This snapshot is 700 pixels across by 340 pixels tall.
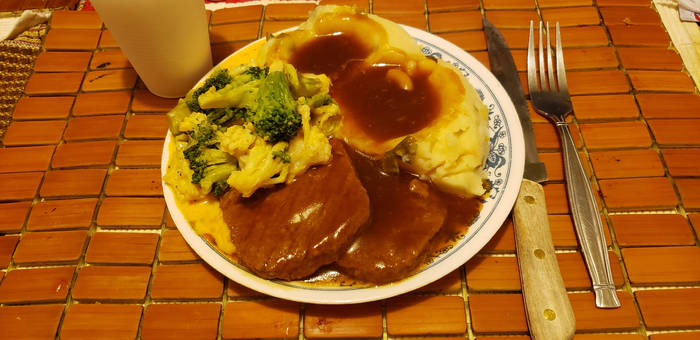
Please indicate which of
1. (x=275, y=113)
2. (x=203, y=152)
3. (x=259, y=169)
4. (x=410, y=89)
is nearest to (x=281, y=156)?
(x=259, y=169)

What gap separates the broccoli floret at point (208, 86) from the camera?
317 centimetres

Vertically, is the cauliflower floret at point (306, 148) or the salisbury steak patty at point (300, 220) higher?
the cauliflower floret at point (306, 148)

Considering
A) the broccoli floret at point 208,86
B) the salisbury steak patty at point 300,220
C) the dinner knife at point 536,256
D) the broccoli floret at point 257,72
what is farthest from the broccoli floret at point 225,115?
the dinner knife at point 536,256

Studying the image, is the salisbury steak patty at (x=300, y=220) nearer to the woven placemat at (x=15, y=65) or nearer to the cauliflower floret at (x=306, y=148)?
the cauliflower floret at (x=306, y=148)

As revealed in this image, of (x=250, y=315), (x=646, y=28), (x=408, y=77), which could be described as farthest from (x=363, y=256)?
(x=646, y=28)

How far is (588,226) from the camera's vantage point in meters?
2.91

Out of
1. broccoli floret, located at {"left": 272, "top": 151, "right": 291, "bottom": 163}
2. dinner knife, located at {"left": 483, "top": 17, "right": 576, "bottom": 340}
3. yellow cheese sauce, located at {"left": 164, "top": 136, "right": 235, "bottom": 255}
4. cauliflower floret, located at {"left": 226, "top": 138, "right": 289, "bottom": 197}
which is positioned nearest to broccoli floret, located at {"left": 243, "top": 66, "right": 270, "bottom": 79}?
cauliflower floret, located at {"left": 226, "top": 138, "right": 289, "bottom": 197}

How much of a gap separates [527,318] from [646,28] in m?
3.07

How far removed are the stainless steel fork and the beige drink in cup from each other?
9.05 ft

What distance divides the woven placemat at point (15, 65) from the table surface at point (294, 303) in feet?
0.31

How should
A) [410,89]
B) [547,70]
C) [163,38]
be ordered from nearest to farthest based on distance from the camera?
[410,89]
[163,38]
[547,70]

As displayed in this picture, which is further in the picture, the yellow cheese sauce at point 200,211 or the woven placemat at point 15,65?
the woven placemat at point 15,65

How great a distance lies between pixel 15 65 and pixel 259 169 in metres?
3.01

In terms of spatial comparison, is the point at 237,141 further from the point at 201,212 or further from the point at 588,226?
the point at 588,226
